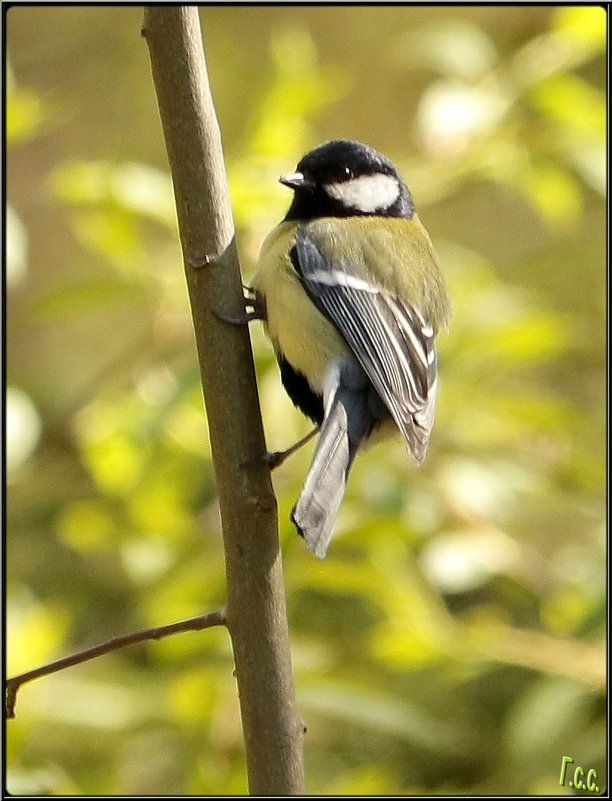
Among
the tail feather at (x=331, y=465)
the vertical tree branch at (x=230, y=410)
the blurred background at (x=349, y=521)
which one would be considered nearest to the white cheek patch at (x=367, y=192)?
the blurred background at (x=349, y=521)

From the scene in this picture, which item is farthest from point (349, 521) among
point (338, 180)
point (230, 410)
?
point (230, 410)

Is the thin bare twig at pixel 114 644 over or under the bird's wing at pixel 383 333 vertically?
under

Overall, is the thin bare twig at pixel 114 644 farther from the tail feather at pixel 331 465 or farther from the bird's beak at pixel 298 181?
the bird's beak at pixel 298 181

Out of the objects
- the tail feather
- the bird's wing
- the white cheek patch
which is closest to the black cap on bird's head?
the white cheek patch

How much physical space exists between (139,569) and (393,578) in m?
0.46

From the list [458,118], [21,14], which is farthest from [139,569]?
[21,14]

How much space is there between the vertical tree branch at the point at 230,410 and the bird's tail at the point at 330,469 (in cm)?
4

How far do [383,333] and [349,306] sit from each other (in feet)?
0.19

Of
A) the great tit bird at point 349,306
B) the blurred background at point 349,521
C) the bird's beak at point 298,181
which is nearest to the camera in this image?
the great tit bird at point 349,306

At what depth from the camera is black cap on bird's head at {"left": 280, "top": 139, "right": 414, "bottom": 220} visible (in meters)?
1.58

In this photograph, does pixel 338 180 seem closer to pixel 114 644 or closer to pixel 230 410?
pixel 230 410

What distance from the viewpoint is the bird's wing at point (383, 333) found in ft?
4.23

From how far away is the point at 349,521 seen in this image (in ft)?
5.64

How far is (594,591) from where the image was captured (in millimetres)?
1761
